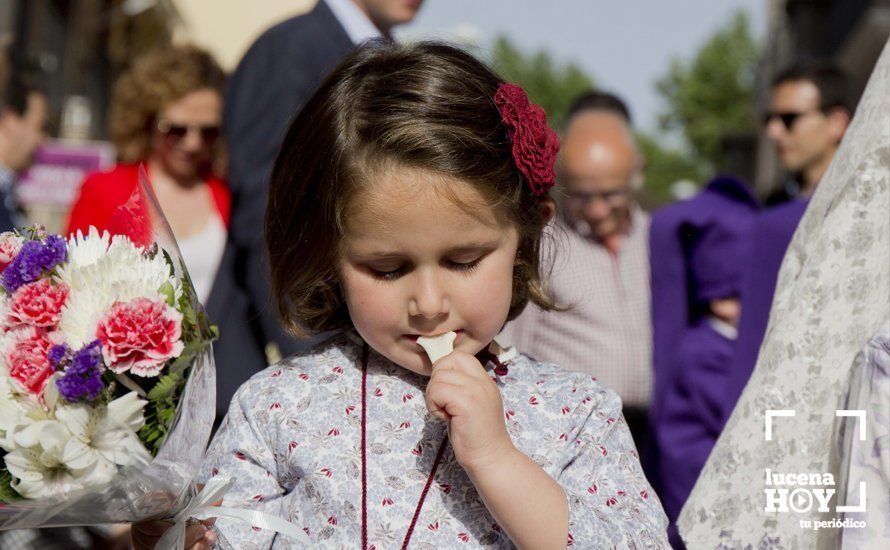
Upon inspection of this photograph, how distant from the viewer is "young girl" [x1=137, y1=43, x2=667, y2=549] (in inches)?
79.5

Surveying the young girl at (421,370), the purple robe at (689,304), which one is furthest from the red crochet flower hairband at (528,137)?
the purple robe at (689,304)

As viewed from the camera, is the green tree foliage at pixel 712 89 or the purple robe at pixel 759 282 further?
the green tree foliage at pixel 712 89

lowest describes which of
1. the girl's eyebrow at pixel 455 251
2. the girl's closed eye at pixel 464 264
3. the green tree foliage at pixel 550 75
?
the green tree foliage at pixel 550 75

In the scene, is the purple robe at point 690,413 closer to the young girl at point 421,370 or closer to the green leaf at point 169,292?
the young girl at point 421,370

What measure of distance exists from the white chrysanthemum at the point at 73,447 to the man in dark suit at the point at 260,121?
1.57m

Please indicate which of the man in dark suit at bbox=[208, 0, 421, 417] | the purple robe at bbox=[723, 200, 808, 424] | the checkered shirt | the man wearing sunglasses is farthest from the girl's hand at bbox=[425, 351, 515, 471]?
the man wearing sunglasses

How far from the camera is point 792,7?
20.6 meters

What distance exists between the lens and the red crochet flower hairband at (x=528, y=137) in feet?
7.15

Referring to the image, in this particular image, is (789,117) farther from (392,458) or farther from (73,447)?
(73,447)

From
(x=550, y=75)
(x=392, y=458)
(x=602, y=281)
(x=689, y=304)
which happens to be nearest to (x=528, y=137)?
(x=392, y=458)

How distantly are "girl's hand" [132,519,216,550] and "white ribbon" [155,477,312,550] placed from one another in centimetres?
3

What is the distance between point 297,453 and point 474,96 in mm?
675

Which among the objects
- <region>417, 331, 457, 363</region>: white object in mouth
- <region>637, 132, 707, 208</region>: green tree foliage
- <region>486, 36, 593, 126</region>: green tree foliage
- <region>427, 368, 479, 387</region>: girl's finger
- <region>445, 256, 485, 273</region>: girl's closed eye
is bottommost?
<region>637, 132, 707, 208</region>: green tree foliage

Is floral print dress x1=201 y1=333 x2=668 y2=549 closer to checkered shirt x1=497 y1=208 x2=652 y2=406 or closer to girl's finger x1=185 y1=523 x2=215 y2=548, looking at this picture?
girl's finger x1=185 y1=523 x2=215 y2=548
